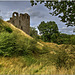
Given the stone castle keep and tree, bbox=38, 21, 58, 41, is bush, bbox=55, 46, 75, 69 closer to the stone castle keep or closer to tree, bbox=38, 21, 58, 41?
the stone castle keep

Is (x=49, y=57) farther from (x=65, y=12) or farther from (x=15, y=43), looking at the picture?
(x=15, y=43)

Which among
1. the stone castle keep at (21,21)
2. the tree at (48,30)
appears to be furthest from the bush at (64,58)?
the tree at (48,30)

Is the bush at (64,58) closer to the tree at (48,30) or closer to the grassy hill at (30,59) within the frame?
the grassy hill at (30,59)

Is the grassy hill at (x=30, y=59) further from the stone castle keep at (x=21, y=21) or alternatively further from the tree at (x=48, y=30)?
the tree at (x=48, y=30)

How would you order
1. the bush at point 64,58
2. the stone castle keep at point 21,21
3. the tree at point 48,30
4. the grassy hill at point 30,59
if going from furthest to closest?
the tree at point 48,30
the stone castle keep at point 21,21
the bush at point 64,58
the grassy hill at point 30,59

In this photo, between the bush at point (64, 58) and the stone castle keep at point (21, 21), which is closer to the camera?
the bush at point (64, 58)

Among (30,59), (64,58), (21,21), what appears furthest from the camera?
(21,21)

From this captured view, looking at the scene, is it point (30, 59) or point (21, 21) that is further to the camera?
point (21, 21)

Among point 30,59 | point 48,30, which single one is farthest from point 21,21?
point 30,59

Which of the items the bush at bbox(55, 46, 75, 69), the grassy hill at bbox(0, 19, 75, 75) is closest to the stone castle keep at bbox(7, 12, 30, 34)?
the grassy hill at bbox(0, 19, 75, 75)

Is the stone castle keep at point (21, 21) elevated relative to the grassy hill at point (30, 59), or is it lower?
elevated

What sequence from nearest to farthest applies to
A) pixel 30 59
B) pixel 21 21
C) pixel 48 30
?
1. pixel 30 59
2. pixel 21 21
3. pixel 48 30

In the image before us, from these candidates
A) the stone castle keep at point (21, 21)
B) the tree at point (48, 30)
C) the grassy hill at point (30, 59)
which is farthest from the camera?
the tree at point (48, 30)

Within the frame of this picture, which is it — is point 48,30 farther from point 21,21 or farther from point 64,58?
point 64,58
